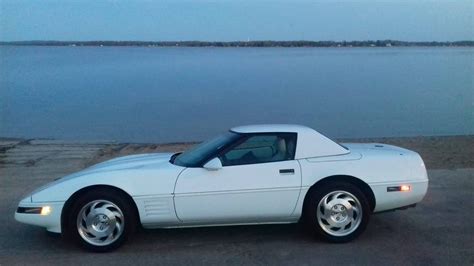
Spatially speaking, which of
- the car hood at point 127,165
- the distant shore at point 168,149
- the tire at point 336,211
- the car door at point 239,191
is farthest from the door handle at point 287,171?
the distant shore at point 168,149

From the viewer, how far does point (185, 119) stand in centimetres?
2391

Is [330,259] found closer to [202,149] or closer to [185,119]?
[202,149]

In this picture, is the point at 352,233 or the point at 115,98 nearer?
the point at 352,233

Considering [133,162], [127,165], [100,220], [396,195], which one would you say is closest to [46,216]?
[100,220]

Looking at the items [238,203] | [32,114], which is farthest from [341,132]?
[238,203]

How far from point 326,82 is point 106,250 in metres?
35.7

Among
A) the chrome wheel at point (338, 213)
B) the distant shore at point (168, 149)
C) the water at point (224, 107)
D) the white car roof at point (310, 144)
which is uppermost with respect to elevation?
the white car roof at point (310, 144)

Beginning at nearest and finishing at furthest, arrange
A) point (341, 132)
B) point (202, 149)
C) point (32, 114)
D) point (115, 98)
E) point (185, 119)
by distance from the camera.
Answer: point (202, 149), point (341, 132), point (185, 119), point (32, 114), point (115, 98)

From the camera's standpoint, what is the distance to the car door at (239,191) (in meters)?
6.12

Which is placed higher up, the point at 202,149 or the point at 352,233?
the point at 202,149

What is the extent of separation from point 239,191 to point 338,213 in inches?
38.6

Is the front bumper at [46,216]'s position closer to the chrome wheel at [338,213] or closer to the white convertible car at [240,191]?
the white convertible car at [240,191]

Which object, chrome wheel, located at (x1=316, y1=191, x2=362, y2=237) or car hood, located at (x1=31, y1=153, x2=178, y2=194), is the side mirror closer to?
car hood, located at (x1=31, y1=153, x2=178, y2=194)

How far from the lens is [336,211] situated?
627cm
